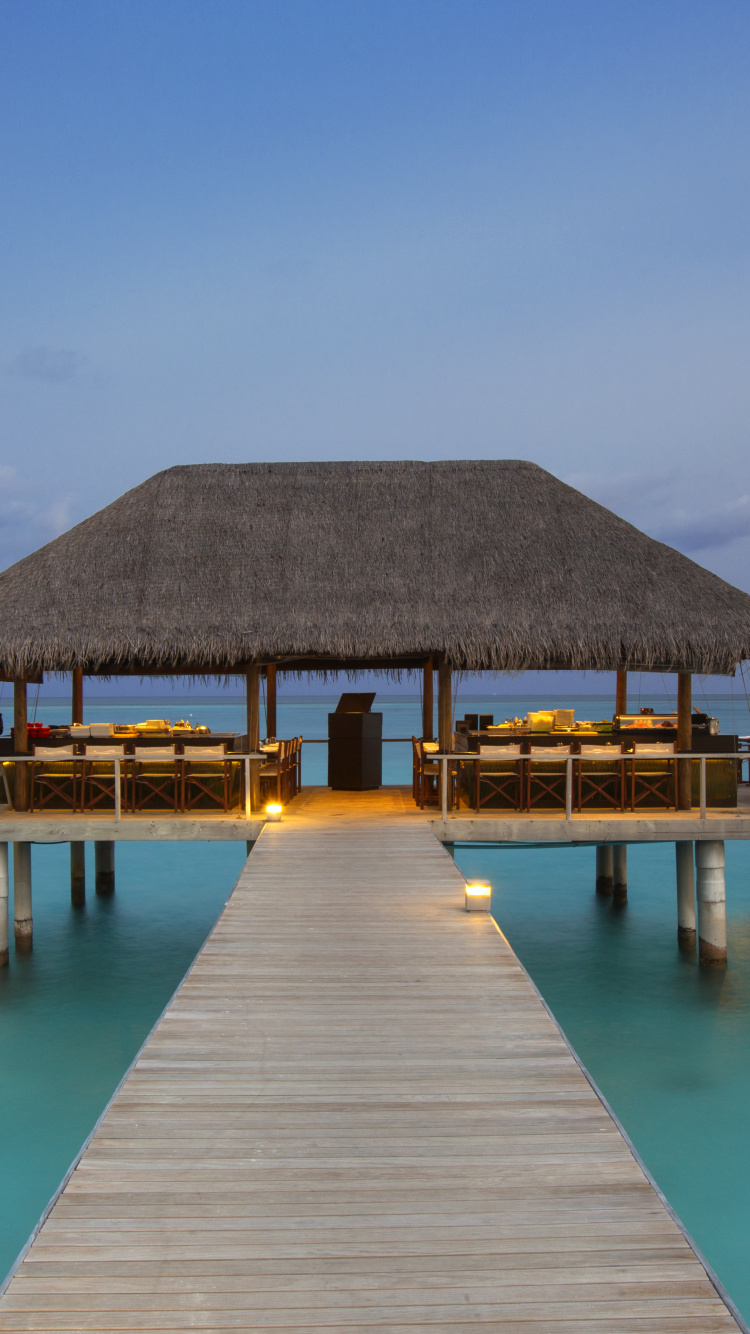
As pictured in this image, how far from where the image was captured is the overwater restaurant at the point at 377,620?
28.6ft

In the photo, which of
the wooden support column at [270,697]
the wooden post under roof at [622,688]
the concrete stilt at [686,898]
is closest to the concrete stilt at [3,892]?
the wooden support column at [270,697]

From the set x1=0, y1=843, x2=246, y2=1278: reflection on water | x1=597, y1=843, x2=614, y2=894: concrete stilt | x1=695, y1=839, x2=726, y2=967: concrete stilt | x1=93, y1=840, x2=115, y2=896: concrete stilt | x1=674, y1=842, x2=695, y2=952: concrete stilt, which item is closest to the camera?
x1=0, y1=843, x2=246, y2=1278: reflection on water

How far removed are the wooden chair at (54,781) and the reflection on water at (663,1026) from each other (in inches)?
159

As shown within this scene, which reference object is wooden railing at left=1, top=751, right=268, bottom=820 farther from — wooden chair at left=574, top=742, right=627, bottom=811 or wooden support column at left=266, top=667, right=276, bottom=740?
wooden support column at left=266, top=667, right=276, bottom=740

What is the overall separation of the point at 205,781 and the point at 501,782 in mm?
2892

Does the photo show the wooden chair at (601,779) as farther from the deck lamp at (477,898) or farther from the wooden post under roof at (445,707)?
the deck lamp at (477,898)

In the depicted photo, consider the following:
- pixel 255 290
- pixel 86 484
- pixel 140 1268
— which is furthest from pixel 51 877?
pixel 86 484

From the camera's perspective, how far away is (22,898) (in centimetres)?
986

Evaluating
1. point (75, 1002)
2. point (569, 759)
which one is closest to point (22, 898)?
point (75, 1002)

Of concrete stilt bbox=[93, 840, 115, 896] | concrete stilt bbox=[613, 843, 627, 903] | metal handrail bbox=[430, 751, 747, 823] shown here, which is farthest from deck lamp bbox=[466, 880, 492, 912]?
concrete stilt bbox=[93, 840, 115, 896]

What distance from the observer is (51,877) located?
47.4ft

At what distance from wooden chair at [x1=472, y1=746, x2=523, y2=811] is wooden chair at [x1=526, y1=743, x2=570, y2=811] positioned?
0.31 feet

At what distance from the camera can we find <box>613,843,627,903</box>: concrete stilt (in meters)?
12.4

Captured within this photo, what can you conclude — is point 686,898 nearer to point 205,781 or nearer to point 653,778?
point 653,778
